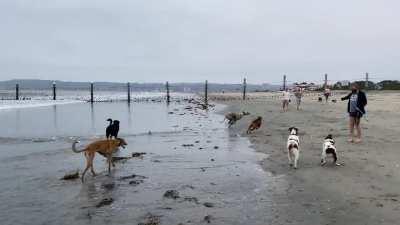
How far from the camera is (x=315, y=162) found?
442 inches

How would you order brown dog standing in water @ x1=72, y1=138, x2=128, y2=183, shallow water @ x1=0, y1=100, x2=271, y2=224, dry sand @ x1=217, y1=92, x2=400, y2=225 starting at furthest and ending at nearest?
brown dog standing in water @ x1=72, y1=138, x2=128, y2=183
shallow water @ x1=0, y1=100, x2=271, y2=224
dry sand @ x1=217, y1=92, x2=400, y2=225

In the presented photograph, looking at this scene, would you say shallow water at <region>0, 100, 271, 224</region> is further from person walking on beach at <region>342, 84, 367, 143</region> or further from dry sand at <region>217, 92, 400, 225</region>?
person walking on beach at <region>342, 84, 367, 143</region>

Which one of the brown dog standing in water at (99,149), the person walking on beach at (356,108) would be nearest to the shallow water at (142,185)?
the brown dog standing in water at (99,149)

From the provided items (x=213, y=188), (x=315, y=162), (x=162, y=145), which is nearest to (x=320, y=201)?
(x=213, y=188)

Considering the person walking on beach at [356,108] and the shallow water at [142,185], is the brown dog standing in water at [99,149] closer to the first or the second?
Answer: the shallow water at [142,185]

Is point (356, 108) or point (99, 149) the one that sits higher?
point (356, 108)

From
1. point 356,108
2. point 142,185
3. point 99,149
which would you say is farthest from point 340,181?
point 356,108

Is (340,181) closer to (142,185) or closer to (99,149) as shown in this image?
(142,185)

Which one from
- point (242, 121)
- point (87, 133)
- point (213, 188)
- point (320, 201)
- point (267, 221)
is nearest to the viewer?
point (267, 221)

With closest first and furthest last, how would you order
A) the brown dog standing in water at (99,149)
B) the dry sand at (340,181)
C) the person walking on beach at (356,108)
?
the dry sand at (340,181)
the brown dog standing in water at (99,149)
the person walking on beach at (356,108)

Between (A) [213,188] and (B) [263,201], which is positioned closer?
(B) [263,201]

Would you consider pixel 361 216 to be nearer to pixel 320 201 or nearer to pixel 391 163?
pixel 320 201

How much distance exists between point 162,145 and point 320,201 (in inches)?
319

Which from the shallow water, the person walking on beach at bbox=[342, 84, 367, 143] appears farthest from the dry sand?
the person walking on beach at bbox=[342, 84, 367, 143]
